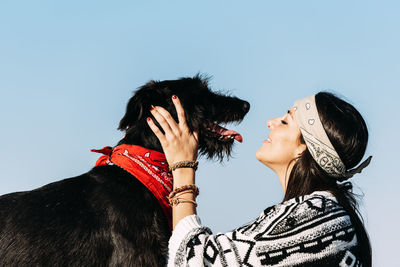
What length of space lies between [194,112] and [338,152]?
56.3 inches

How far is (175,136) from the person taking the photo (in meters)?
3.78

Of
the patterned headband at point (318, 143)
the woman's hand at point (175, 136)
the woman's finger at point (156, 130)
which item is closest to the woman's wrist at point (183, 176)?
the woman's hand at point (175, 136)

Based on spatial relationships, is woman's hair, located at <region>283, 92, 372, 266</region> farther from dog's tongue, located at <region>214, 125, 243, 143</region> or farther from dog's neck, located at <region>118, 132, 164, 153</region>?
dog's neck, located at <region>118, 132, 164, 153</region>

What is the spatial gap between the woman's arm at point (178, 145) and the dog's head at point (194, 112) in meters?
0.14

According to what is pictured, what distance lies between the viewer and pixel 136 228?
345 cm

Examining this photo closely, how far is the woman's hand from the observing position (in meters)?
3.68

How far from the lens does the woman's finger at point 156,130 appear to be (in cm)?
381

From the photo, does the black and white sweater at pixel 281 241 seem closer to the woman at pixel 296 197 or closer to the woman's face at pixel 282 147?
the woman at pixel 296 197

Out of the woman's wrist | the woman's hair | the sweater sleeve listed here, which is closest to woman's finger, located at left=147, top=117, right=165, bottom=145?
the woman's wrist

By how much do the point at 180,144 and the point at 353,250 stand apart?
59.9 inches

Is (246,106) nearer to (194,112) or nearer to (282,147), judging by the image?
(194,112)

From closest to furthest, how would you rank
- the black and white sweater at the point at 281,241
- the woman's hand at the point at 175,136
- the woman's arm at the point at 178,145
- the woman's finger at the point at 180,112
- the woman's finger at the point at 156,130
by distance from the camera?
the black and white sweater at the point at 281,241
the woman's arm at the point at 178,145
the woman's hand at the point at 175,136
the woman's finger at the point at 156,130
the woman's finger at the point at 180,112

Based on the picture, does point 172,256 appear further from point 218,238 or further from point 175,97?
point 175,97

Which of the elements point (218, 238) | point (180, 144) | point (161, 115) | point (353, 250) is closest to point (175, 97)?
point (161, 115)
